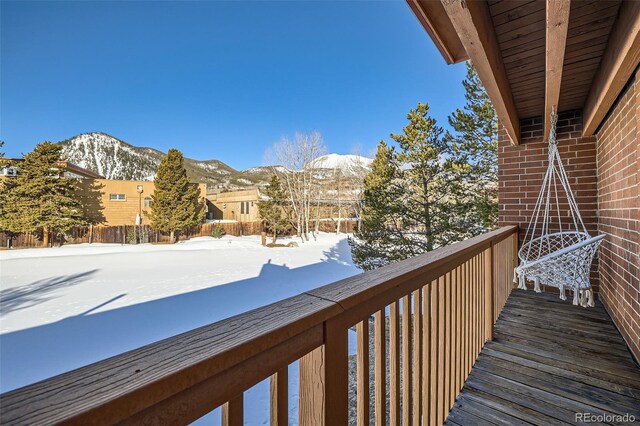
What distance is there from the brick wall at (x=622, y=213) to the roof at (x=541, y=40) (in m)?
0.24

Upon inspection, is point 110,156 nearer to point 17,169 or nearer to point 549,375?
point 17,169

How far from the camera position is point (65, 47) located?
15.6 meters

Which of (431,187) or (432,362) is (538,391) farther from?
(431,187)

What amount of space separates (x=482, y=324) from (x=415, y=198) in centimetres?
705

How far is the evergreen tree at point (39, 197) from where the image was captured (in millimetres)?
14953

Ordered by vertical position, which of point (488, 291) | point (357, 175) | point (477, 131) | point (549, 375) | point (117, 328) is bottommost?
point (117, 328)

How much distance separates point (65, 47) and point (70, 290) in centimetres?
1482

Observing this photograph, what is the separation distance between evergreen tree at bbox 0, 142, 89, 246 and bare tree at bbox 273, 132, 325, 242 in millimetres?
12012

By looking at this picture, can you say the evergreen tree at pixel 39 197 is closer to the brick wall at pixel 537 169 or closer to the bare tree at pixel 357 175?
the bare tree at pixel 357 175

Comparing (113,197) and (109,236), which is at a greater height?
(113,197)

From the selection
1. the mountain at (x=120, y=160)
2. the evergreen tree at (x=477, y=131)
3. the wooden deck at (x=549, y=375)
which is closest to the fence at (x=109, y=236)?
the evergreen tree at (x=477, y=131)

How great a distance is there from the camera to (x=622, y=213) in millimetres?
2375

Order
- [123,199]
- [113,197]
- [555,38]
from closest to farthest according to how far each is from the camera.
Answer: [555,38]
[113,197]
[123,199]

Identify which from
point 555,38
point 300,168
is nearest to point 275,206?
point 300,168
